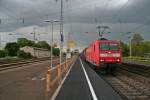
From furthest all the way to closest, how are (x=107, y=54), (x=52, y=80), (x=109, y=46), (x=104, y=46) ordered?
(x=109, y=46) → (x=104, y=46) → (x=107, y=54) → (x=52, y=80)

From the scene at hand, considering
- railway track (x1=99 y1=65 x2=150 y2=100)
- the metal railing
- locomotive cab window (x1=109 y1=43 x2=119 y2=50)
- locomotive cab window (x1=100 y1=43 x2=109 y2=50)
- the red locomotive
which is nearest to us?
the metal railing

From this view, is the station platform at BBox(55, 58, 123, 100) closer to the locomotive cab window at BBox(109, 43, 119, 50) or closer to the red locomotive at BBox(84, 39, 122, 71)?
the red locomotive at BBox(84, 39, 122, 71)

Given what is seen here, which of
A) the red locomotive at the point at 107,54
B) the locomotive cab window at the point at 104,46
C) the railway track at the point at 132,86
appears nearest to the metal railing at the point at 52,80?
the railway track at the point at 132,86

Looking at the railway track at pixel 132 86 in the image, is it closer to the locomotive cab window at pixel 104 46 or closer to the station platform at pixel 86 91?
the station platform at pixel 86 91

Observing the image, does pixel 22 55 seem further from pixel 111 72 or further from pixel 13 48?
pixel 111 72

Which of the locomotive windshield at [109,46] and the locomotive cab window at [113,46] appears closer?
the locomotive windshield at [109,46]

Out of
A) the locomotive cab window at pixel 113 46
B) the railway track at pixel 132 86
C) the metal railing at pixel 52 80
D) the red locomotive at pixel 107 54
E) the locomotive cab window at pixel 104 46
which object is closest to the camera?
the metal railing at pixel 52 80

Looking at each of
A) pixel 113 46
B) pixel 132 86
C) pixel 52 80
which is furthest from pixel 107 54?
pixel 52 80

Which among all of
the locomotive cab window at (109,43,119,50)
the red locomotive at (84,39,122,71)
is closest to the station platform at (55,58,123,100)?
the red locomotive at (84,39,122,71)

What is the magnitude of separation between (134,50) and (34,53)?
41.3 metres

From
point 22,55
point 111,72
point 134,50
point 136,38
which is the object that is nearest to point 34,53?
point 22,55

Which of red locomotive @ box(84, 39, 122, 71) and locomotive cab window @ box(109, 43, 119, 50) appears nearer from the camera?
red locomotive @ box(84, 39, 122, 71)

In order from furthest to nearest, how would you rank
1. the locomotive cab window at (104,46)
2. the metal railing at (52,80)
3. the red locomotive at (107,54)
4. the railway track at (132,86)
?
the locomotive cab window at (104,46) → the red locomotive at (107,54) → the railway track at (132,86) → the metal railing at (52,80)

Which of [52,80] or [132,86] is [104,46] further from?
[52,80]
